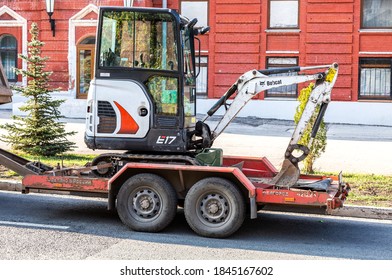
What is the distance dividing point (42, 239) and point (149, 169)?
1675 millimetres

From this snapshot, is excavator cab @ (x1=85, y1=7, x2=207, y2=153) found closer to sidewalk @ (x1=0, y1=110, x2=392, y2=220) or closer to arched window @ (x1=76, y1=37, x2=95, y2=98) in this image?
sidewalk @ (x1=0, y1=110, x2=392, y2=220)

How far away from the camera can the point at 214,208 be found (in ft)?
30.6

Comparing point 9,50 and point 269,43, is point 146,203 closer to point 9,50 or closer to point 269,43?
point 269,43

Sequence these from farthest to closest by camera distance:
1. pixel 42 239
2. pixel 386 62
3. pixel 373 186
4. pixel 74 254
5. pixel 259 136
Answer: pixel 386 62, pixel 259 136, pixel 373 186, pixel 42 239, pixel 74 254

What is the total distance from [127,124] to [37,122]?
7.35m

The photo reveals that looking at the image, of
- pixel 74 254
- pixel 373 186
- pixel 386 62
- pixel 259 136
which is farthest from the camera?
pixel 386 62

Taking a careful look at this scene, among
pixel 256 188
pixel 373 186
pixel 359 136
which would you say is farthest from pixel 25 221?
pixel 359 136

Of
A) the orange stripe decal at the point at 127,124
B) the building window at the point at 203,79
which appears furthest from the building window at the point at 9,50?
the orange stripe decal at the point at 127,124

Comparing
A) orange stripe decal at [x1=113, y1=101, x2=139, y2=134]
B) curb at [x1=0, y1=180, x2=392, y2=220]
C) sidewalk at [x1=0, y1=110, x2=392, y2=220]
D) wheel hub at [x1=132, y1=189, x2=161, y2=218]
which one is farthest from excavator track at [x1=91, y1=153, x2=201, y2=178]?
curb at [x1=0, y1=180, x2=392, y2=220]

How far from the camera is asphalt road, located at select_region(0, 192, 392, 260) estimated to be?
27.8 ft

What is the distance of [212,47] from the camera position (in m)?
28.9

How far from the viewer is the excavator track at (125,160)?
988cm

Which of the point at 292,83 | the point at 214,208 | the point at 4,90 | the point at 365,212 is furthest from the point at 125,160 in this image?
the point at 365,212

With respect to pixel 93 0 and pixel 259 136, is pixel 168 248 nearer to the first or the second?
pixel 259 136
